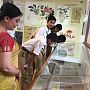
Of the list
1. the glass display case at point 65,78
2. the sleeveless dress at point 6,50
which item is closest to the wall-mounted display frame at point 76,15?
the glass display case at point 65,78

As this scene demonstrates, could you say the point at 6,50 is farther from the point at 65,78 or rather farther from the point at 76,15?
the point at 76,15

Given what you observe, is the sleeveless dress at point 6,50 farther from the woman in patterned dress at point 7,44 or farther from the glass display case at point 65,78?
the glass display case at point 65,78

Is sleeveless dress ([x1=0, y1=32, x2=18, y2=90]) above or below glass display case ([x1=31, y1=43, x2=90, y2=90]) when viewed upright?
above

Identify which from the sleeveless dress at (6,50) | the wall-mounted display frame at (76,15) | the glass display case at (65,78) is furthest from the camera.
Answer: the wall-mounted display frame at (76,15)

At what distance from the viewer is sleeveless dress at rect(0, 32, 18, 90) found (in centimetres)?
130

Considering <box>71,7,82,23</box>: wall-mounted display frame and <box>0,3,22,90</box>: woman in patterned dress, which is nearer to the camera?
<box>0,3,22,90</box>: woman in patterned dress

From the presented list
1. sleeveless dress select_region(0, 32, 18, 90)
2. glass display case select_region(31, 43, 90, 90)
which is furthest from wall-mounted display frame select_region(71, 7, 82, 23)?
sleeveless dress select_region(0, 32, 18, 90)

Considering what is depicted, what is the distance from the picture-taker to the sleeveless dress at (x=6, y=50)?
4.27 feet

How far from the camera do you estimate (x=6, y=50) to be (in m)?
1.30

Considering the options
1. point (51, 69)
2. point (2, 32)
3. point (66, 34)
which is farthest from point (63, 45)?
point (2, 32)

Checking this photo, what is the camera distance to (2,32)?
4.33 feet

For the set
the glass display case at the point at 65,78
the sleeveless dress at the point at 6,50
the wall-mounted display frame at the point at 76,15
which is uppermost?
the wall-mounted display frame at the point at 76,15

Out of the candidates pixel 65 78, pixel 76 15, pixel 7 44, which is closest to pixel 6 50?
pixel 7 44

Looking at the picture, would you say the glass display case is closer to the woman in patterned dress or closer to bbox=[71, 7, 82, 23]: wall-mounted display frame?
the woman in patterned dress
